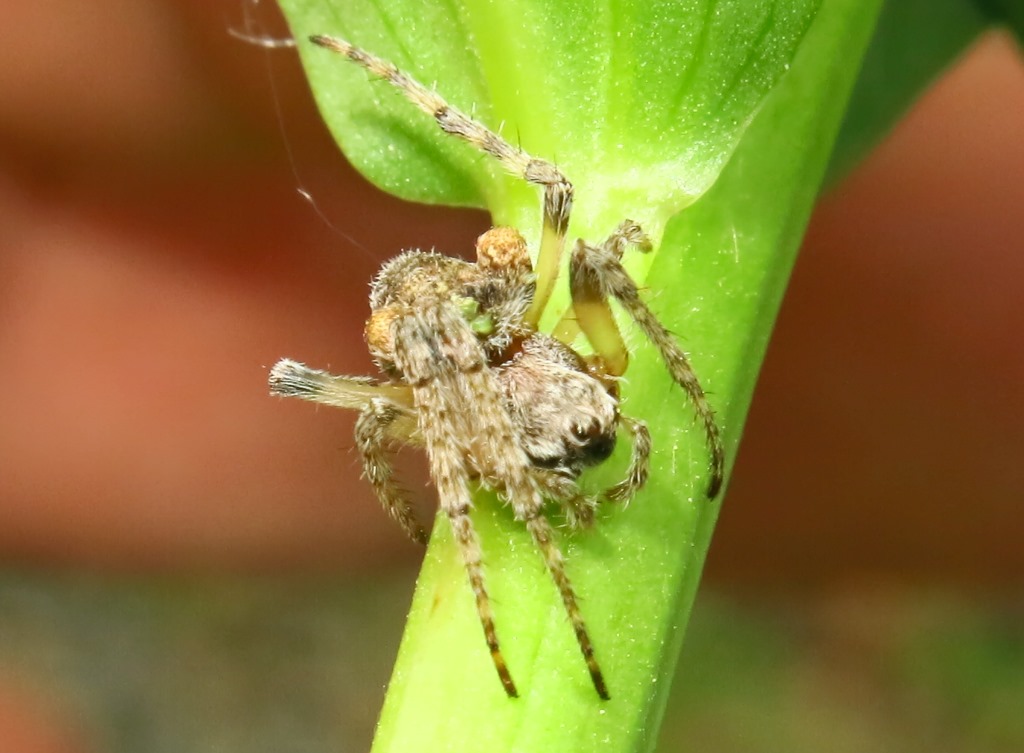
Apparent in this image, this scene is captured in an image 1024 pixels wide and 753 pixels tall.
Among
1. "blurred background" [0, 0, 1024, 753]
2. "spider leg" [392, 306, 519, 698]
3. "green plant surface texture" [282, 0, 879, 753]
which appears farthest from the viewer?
"blurred background" [0, 0, 1024, 753]

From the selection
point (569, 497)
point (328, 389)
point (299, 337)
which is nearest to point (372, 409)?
point (328, 389)

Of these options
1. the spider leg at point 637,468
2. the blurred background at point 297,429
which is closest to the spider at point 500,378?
the spider leg at point 637,468

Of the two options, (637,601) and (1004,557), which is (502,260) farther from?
(1004,557)

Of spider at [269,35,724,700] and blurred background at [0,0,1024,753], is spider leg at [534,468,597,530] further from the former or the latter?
blurred background at [0,0,1024,753]

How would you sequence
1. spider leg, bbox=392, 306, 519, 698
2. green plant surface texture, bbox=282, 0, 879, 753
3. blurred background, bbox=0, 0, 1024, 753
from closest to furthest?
green plant surface texture, bbox=282, 0, 879, 753 < spider leg, bbox=392, 306, 519, 698 < blurred background, bbox=0, 0, 1024, 753

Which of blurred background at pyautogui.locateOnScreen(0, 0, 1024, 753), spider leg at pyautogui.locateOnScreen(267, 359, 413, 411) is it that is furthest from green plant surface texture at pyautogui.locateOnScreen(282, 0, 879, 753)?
blurred background at pyautogui.locateOnScreen(0, 0, 1024, 753)

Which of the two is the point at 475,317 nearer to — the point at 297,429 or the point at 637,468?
the point at 637,468

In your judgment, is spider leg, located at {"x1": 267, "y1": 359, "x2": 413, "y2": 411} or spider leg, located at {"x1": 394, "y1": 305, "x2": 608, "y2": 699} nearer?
spider leg, located at {"x1": 394, "y1": 305, "x2": 608, "y2": 699}
